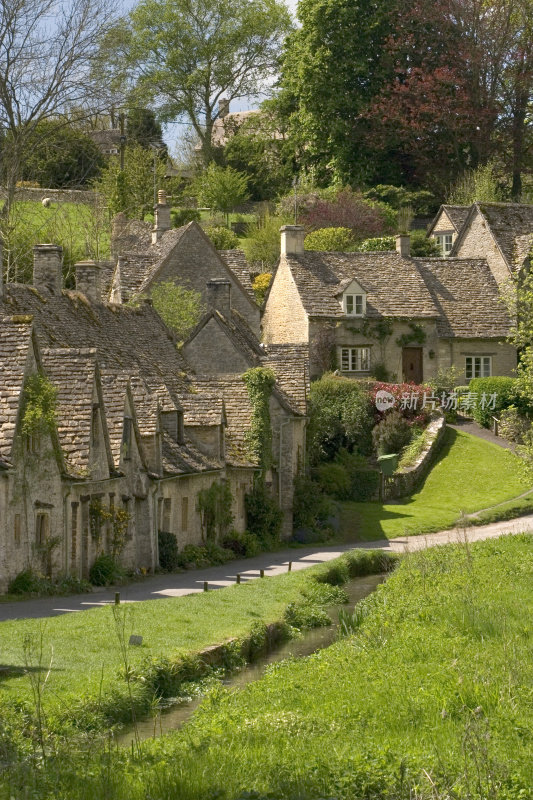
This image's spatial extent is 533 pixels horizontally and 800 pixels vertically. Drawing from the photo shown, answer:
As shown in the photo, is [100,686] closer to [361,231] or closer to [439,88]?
[361,231]

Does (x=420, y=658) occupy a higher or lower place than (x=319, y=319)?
lower

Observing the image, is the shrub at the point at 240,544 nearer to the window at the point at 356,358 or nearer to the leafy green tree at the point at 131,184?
the window at the point at 356,358

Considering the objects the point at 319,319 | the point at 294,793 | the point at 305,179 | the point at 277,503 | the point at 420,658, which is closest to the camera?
the point at 294,793

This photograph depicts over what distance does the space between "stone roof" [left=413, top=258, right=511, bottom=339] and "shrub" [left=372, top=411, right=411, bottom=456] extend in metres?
9.76

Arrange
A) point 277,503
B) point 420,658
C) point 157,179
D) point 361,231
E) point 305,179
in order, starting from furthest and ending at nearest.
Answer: point 305,179, point 157,179, point 361,231, point 277,503, point 420,658

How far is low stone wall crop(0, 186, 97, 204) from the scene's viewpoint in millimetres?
81312

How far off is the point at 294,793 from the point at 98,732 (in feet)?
15.2

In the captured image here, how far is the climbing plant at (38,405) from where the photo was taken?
32.4 meters

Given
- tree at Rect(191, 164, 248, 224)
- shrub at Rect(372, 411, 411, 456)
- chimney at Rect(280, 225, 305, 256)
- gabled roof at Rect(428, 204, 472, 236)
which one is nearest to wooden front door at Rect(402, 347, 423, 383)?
chimney at Rect(280, 225, 305, 256)

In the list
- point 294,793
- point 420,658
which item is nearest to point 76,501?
point 420,658

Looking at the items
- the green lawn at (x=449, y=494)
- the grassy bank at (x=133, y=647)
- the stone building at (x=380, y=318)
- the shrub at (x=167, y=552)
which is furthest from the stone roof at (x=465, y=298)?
the grassy bank at (x=133, y=647)

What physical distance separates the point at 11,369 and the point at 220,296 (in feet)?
77.3

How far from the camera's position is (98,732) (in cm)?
1953

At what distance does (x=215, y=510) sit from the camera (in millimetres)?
43875
